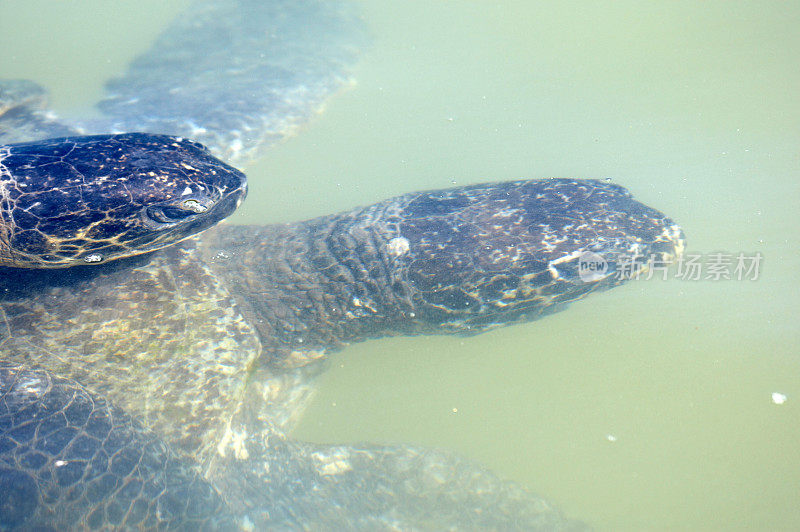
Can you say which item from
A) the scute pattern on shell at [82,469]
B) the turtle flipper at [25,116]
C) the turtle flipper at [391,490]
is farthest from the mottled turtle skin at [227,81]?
the turtle flipper at [391,490]

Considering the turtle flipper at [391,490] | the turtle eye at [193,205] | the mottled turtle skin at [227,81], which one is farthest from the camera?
the mottled turtle skin at [227,81]

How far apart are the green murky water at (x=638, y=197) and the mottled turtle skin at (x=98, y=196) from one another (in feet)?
13.9

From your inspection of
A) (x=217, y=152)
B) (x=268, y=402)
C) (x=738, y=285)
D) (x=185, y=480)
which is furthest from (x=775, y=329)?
(x=217, y=152)

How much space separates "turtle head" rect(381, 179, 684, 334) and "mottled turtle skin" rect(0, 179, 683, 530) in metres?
0.02

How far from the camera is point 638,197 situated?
357 inches

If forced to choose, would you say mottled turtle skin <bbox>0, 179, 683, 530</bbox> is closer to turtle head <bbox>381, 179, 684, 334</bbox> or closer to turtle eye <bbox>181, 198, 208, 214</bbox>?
turtle head <bbox>381, 179, 684, 334</bbox>

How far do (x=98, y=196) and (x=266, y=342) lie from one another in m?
3.08

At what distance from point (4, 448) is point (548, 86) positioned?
11.9m

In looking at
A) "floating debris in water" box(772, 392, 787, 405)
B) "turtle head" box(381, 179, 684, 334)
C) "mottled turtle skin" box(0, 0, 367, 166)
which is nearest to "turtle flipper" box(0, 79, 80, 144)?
A: "mottled turtle skin" box(0, 0, 367, 166)

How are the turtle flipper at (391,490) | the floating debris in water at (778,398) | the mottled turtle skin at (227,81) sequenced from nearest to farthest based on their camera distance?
the turtle flipper at (391,490)
the floating debris in water at (778,398)
the mottled turtle skin at (227,81)

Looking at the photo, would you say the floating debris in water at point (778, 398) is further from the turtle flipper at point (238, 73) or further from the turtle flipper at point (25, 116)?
the turtle flipper at point (25, 116)

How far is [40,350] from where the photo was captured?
4.38 meters

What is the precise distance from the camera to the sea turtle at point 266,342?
396cm

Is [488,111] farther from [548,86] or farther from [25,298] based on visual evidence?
[25,298]
